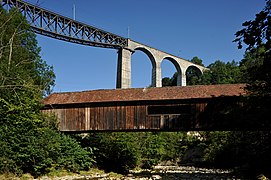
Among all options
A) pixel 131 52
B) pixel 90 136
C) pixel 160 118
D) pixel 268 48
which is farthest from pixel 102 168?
pixel 131 52

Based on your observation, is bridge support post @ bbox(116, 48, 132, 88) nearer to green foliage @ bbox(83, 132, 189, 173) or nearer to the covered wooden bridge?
green foliage @ bbox(83, 132, 189, 173)

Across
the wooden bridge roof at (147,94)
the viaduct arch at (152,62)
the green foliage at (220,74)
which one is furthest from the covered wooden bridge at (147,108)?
the green foliage at (220,74)

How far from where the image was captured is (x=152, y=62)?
47.0 metres

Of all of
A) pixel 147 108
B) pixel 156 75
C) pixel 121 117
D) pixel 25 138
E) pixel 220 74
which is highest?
pixel 220 74

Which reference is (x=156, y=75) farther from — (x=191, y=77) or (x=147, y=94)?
(x=147, y=94)

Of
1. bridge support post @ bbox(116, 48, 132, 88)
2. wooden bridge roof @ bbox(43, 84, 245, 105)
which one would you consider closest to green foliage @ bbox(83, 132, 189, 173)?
wooden bridge roof @ bbox(43, 84, 245, 105)

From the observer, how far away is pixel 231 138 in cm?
2395

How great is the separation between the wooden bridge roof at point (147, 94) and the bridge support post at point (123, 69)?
1675cm

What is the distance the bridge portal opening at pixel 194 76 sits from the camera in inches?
2308

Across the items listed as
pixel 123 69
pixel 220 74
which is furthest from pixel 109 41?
pixel 220 74

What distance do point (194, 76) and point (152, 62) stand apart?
18.8 metres

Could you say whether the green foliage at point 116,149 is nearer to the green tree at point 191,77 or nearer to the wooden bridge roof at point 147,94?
the wooden bridge roof at point 147,94

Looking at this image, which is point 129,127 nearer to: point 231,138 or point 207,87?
point 207,87

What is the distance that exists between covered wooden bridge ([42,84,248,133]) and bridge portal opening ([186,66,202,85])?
37275 mm
